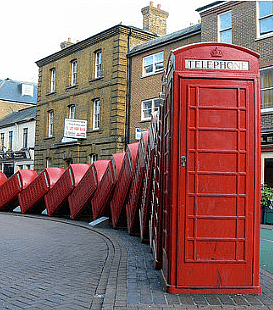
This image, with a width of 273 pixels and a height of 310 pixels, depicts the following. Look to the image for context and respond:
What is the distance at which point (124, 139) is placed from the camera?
24781 millimetres

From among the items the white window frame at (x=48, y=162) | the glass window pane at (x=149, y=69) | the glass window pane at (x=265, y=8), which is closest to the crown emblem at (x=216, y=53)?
the glass window pane at (x=265, y=8)

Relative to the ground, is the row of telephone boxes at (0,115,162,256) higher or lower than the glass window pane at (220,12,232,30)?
lower

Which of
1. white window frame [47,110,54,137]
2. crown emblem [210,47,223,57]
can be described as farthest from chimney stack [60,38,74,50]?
crown emblem [210,47,223,57]

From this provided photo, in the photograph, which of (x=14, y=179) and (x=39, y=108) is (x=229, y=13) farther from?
(x=39, y=108)

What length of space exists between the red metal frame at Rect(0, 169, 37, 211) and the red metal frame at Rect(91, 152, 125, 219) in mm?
5262

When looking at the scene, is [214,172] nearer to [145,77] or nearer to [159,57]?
[159,57]

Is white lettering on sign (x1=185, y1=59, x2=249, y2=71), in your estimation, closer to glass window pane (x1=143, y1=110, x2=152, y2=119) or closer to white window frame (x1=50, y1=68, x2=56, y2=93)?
glass window pane (x1=143, y1=110, x2=152, y2=119)

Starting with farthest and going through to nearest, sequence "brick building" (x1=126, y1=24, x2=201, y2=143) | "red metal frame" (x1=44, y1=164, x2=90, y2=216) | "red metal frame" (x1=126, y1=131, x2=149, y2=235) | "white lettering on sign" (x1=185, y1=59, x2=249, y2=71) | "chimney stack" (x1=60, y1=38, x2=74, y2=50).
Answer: "chimney stack" (x1=60, y1=38, x2=74, y2=50)
"brick building" (x1=126, y1=24, x2=201, y2=143)
"red metal frame" (x1=44, y1=164, x2=90, y2=216)
"red metal frame" (x1=126, y1=131, x2=149, y2=235)
"white lettering on sign" (x1=185, y1=59, x2=249, y2=71)

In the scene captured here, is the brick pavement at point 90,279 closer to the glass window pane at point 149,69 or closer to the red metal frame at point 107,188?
the red metal frame at point 107,188

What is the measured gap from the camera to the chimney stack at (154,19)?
27609mm

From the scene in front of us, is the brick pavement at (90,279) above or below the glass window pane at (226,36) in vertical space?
below

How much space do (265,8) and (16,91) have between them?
38513 millimetres

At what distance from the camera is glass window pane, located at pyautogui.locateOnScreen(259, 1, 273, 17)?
17.9 metres

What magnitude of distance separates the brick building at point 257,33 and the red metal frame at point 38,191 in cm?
875
